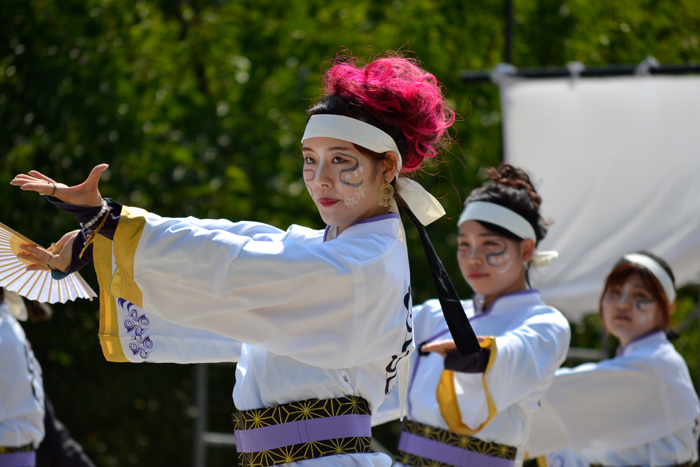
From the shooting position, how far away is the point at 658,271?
3.45 meters

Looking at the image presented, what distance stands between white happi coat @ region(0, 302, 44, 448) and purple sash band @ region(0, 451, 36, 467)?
0.13 ft

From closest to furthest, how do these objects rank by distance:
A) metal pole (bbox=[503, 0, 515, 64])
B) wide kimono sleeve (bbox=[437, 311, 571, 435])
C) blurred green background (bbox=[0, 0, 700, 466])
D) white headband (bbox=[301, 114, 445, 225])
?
white headband (bbox=[301, 114, 445, 225]), wide kimono sleeve (bbox=[437, 311, 571, 435]), blurred green background (bbox=[0, 0, 700, 466]), metal pole (bbox=[503, 0, 515, 64])

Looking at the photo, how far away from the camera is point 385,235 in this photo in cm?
185

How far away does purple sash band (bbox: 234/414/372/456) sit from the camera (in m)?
1.76

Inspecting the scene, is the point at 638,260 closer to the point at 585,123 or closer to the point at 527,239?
the point at 527,239

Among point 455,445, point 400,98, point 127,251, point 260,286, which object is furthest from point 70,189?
point 455,445

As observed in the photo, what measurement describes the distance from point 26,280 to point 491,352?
139 centimetres

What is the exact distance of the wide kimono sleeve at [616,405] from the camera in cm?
324

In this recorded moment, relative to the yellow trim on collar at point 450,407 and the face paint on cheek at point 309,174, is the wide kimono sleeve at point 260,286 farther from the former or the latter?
the yellow trim on collar at point 450,407

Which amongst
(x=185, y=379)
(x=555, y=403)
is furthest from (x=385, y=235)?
(x=185, y=379)

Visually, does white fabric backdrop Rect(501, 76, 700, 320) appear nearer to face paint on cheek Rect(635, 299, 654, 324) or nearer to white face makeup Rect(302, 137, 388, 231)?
face paint on cheek Rect(635, 299, 654, 324)

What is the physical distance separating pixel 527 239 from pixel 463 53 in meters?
3.46

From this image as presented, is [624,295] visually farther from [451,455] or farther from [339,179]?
[339,179]

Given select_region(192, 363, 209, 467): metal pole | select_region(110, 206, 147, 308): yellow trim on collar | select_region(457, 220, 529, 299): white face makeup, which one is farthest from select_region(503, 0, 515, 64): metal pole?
select_region(110, 206, 147, 308): yellow trim on collar
